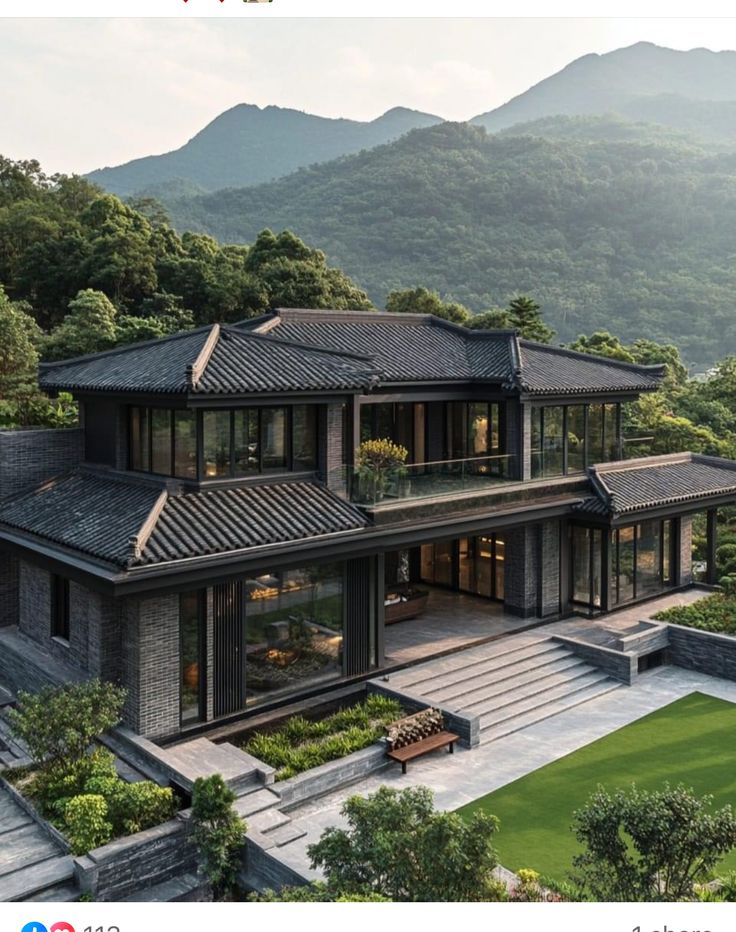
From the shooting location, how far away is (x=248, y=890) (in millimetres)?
10156

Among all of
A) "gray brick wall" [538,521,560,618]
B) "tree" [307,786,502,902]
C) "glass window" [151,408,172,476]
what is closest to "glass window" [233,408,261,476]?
"glass window" [151,408,172,476]

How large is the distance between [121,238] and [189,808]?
41.6 m

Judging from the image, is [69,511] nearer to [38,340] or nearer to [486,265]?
[38,340]

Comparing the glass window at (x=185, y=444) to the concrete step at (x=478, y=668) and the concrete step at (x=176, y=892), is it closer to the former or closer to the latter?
the concrete step at (x=478, y=668)

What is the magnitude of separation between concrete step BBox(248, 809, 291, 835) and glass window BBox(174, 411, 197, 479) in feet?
18.0

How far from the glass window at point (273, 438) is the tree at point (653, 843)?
8.33 m

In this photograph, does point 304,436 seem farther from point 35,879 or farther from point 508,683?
point 35,879

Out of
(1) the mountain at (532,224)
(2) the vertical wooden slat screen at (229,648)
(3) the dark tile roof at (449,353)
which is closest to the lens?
(2) the vertical wooden slat screen at (229,648)

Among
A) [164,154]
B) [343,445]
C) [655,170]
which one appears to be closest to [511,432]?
[343,445]

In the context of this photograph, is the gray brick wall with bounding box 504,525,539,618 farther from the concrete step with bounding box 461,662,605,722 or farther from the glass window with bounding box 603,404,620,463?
the glass window with bounding box 603,404,620,463

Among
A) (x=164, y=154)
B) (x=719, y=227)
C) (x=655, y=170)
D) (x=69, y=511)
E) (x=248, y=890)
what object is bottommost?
(x=248, y=890)

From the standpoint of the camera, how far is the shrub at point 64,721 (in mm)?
11125

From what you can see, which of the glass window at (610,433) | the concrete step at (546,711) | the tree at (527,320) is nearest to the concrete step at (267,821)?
the concrete step at (546,711)

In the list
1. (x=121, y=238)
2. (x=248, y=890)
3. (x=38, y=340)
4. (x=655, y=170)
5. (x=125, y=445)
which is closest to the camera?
(x=248, y=890)
